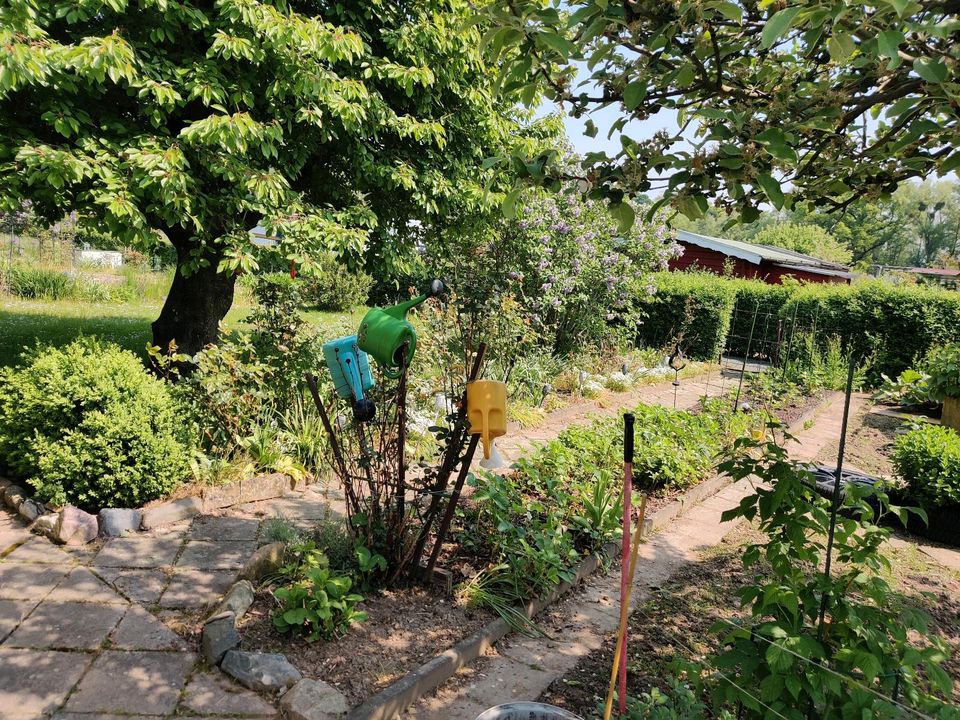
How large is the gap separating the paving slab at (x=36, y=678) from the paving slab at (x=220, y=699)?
0.46m

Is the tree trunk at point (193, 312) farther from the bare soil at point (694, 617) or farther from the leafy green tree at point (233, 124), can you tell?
the bare soil at point (694, 617)

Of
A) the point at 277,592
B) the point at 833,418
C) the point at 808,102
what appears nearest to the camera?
the point at 808,102

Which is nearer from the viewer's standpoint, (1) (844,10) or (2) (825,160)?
(1) (844,10)

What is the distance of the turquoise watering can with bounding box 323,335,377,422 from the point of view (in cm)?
294

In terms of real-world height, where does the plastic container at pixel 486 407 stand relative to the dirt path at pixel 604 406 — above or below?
above

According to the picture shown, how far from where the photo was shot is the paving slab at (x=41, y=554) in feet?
10.8

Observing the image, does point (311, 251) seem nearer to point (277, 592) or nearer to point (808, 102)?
point (277, 592)

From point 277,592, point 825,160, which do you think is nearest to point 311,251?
point 277,592

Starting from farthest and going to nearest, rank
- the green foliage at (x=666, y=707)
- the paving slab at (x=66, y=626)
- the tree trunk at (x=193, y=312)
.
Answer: the tree trunk at (x=193, y=312)
the paving slab at (x=66, y=626)
the green foliage at (x=666, y=707)

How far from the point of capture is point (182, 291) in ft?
18.3

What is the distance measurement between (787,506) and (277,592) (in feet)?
7.26

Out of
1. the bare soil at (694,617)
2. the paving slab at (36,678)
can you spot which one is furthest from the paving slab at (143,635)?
the bare soil at (694,617)

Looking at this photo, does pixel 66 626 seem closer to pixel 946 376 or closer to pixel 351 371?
pixel 351 371

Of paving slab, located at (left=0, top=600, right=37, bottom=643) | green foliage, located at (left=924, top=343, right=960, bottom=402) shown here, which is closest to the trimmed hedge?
green foliage, located at (left=924, top=343, right=960, bottom=402)
